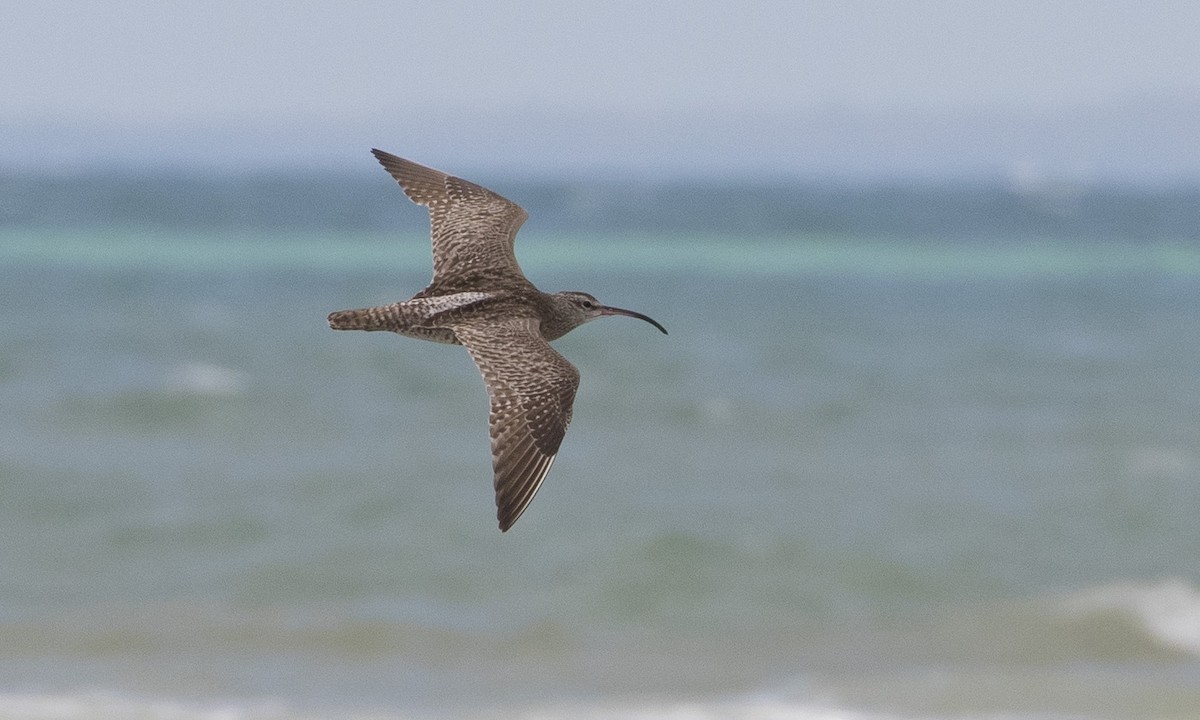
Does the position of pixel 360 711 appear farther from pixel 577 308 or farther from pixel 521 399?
pixel 521 399

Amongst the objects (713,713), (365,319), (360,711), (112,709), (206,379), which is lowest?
(112,709)

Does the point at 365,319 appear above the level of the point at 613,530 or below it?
below

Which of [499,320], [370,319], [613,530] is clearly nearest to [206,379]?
[613,530]

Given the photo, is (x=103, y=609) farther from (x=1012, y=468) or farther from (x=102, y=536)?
(x=1012, y=468)

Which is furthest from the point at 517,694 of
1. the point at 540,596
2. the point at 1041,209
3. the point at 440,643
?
the point at 1041,209

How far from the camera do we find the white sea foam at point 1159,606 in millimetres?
15109

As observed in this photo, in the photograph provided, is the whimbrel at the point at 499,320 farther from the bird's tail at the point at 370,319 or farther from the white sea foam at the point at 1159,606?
the white sea foam at the point at 1159,606

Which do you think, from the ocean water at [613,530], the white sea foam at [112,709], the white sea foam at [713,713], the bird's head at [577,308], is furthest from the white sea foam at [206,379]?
the bird's head at [577,308]

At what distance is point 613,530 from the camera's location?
1744 centimetres

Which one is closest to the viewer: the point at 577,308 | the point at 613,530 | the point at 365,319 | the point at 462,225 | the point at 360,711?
the point at 365,319

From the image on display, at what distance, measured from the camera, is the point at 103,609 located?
50.2ft

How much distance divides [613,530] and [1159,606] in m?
5.29

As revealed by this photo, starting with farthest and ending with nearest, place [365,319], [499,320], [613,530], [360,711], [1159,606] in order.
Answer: [613,530] < [1159,606] < [360,711] < [499,320] < [365,319]

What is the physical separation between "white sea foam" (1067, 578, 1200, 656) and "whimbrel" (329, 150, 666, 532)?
346 inches
